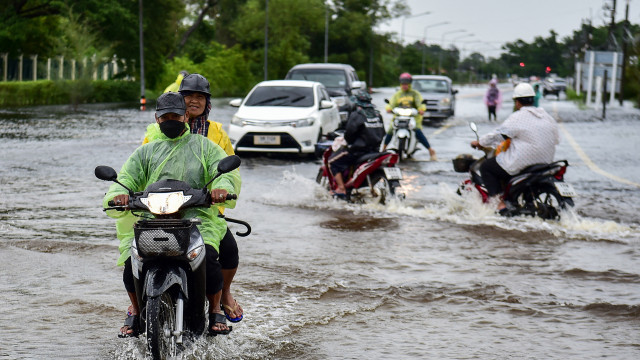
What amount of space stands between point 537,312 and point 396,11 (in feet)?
337

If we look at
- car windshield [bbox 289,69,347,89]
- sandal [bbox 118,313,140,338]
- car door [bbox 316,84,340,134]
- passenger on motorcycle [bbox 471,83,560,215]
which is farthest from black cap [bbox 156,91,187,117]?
car windshield [bbox 289,69,347,89]

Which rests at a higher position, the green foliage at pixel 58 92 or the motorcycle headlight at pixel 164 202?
the motorcycle headlight at pixel 164 202

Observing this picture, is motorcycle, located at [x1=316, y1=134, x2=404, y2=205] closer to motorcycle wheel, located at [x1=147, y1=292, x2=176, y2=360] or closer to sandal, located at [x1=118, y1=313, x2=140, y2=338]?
sandal, located at [x1=118, y1=313, x2=140, y2=338]

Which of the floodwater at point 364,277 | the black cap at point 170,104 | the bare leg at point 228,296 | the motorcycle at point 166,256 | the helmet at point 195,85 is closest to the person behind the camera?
the motorcycle at point 166,256

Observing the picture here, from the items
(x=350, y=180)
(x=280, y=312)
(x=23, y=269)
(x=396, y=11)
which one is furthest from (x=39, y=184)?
(x=396, y=11)

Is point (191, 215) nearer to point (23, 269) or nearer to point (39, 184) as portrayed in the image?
point (23, 269)

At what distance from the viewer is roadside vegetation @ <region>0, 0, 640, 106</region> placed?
48.7 meters

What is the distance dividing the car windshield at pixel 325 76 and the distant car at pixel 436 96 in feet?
24.7

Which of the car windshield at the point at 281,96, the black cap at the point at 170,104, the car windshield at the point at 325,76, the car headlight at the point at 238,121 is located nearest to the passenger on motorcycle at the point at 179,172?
the black cap at the point at 170,104

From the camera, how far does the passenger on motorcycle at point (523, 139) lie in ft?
34.7

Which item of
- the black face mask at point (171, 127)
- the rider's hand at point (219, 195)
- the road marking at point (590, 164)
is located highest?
the black face mask at point (171, 127)

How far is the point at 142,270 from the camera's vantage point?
491 centimetres

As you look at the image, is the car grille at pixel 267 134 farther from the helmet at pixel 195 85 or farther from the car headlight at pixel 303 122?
the helmet at pixel 195 85

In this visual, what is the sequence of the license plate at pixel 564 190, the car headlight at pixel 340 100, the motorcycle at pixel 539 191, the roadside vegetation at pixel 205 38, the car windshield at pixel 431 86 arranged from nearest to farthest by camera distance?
the license plate at pixel 564 190, the motorcycle at pixel 539 191, the car headlight at pixel 340 100, the car windshield at pixel 431 86, the roadside vegetation at pixel 205 38
